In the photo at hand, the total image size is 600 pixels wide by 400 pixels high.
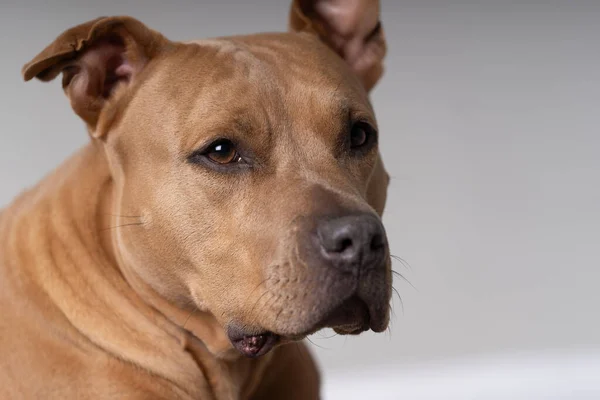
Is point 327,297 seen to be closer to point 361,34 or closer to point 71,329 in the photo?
point 71,329

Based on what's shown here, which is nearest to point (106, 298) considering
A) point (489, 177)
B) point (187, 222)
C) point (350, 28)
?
point (187, 222)

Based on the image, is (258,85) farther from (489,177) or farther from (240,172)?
(489,177)

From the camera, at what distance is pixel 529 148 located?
5008 mm

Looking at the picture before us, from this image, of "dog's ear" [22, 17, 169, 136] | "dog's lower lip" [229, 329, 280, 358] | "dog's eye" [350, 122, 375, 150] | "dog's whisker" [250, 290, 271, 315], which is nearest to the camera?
"dog's whisker" [250, 290, 271, 315]

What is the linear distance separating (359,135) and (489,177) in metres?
2.35

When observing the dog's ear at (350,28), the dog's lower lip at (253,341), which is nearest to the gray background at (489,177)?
the dog's ear at (350,28)

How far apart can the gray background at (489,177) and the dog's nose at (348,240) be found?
2.61 metres

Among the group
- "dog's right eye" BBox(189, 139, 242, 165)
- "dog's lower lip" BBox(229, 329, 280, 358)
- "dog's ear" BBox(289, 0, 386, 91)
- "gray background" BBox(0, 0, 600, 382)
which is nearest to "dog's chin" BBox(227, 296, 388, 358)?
"dog's lower lip" BBox(229, 329, 280, 358)

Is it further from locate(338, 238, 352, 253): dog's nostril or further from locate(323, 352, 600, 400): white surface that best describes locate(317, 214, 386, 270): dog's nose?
locate(323, 352, 600, 400): white surface

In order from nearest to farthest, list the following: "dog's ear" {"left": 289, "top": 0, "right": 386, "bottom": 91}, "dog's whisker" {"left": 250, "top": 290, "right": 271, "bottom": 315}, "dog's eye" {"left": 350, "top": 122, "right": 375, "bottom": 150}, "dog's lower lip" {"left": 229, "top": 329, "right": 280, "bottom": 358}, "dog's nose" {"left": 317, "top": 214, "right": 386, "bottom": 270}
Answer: "dog's nose" {"left": 317, "top": 214, "right": 386, "bottom": 270}
"dog's whisker" {"left": 250, "top": 290, "right": 271, "bottom": 315}
"dog's lower lip" {"left": 229, "top": 329, "right": 280, "bottom": 358}
"dog's eye" {"left": 350, "top": 122, "right": 375, "bottom": 150}
"dog's ear" {"left": 289, "top": 0, "right": 386, "bottom": 91}

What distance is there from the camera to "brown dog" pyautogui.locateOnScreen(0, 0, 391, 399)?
243cm

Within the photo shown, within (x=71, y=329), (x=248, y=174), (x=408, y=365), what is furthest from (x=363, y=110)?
(x=408, y=365)

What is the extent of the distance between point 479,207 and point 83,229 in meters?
2.78

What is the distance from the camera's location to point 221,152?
8.57 ft
